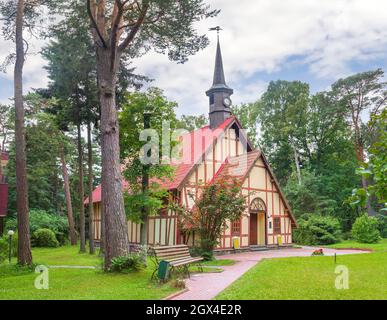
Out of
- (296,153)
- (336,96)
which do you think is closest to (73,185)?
(296,153)

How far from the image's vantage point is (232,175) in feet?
63.2

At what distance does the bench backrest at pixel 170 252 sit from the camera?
925cm

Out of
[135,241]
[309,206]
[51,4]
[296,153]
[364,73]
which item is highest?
[364,73]

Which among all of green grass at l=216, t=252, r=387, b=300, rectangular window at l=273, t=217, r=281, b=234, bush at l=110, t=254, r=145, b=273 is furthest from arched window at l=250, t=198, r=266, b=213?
bush at l=110, t=254, r=145, b=273

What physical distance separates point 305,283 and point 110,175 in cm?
569

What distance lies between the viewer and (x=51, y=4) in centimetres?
1292

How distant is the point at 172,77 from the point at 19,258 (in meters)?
10.6

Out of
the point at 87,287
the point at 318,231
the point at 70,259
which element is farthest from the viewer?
the point at 318,231

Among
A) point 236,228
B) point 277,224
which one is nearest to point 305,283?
point 236,228

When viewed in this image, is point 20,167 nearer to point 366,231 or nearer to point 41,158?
point 41,158

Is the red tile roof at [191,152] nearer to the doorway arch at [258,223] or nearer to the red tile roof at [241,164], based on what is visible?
the red tile roof at [241,164]

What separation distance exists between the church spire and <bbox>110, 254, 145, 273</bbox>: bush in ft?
47.8
